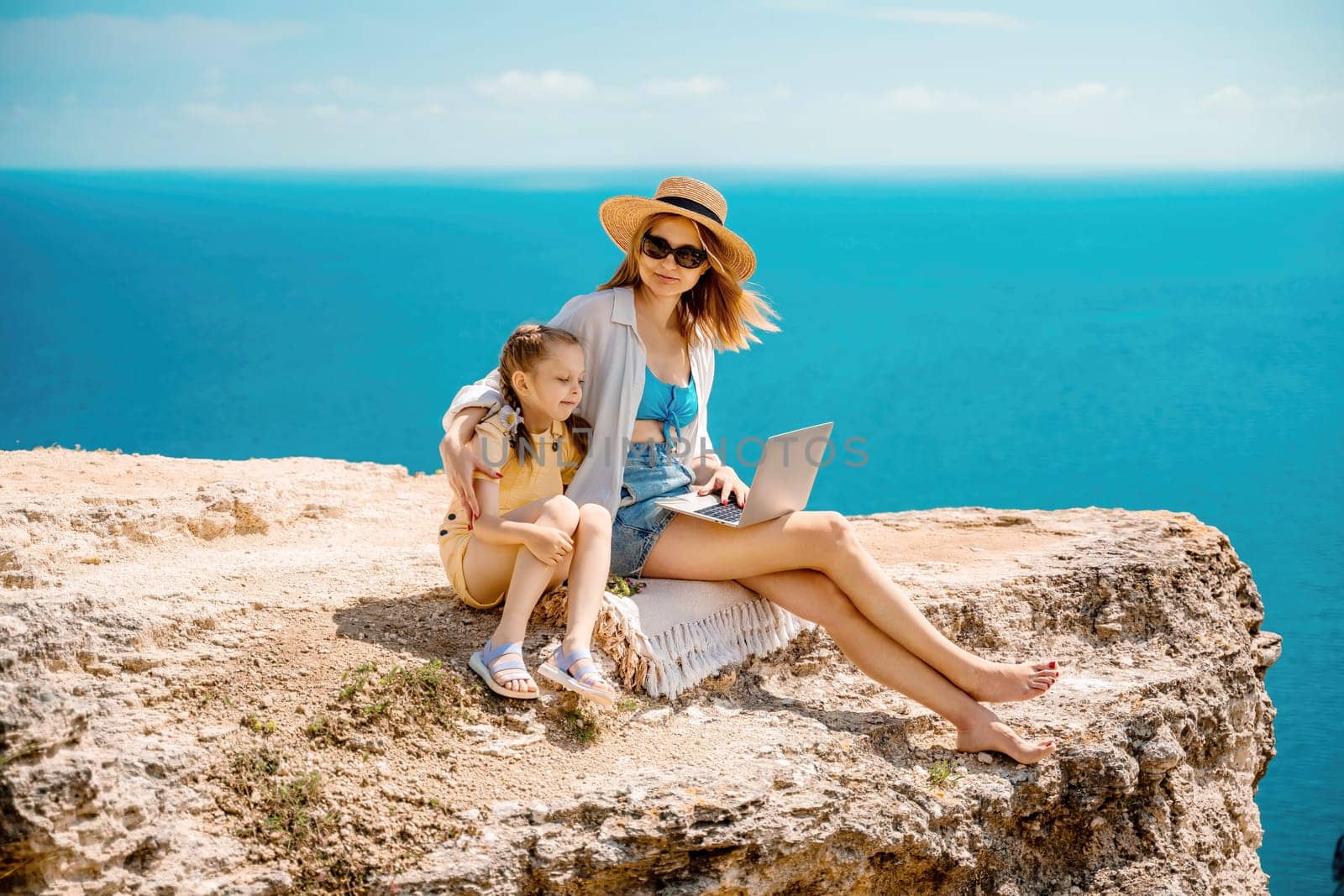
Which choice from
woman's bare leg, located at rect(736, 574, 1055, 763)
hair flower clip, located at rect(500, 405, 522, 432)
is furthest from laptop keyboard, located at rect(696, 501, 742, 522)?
hair flower clip, located at rect(500, 405, 522, 432)

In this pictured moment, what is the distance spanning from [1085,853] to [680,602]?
1.79m

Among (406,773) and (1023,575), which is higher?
(1023,575)

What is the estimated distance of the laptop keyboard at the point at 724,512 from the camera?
4324 millimetres

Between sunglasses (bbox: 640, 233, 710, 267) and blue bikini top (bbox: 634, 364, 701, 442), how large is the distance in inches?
15.8

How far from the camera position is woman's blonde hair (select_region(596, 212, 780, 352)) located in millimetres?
4559

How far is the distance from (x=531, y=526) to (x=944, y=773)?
1.65 m

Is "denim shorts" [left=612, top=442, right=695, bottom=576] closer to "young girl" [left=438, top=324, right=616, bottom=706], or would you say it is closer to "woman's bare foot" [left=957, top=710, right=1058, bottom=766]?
"young girl" [left=438, top=324, right=616, bottom=706]

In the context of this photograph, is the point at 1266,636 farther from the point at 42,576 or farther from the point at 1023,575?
the point at 42,576

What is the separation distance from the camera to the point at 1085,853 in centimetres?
455

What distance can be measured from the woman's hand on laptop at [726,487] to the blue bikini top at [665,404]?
223 mm

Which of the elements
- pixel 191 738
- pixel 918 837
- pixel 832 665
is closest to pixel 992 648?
pixel 832 665

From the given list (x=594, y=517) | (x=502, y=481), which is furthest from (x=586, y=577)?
(x=502, y=481)

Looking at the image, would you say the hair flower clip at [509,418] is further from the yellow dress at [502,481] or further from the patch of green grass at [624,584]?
the patch of green grass at [624,584]

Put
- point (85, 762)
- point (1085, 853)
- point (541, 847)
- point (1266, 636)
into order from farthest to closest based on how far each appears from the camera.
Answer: point (1266, 636)
point (1085, 853)
point (541, 847)
point (85, 762)
